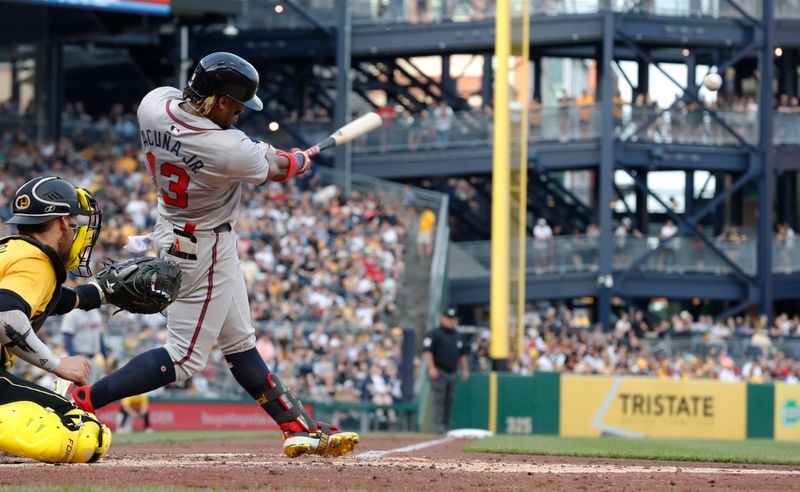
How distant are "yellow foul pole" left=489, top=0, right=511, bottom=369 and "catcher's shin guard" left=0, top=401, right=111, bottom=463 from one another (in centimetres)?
1232

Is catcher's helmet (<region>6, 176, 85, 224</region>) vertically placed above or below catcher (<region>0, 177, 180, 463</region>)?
above

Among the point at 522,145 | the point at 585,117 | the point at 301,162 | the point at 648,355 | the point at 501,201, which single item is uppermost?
the point at 585,117

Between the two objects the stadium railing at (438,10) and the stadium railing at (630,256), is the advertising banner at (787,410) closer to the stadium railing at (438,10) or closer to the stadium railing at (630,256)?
the stadium railing at (630,256)

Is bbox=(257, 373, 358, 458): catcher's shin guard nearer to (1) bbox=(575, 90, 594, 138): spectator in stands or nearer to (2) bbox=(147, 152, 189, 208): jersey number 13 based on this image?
(2) bbox=(147, 152, 189, 208): jersey number 13

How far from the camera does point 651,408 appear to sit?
20.5 meters

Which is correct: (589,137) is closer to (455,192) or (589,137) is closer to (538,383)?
(455,192)

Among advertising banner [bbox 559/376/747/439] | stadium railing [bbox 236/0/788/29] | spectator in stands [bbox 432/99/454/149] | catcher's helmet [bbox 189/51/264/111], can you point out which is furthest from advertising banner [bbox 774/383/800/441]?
catcher's helmet [bbox 189/51/264/111]

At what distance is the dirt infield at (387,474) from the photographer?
622cm

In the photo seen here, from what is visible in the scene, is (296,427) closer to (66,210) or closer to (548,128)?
(66,210)

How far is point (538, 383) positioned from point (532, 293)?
34.0ft

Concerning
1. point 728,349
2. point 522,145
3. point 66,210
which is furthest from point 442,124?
point 66,210

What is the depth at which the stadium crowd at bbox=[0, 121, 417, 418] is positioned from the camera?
19.7m

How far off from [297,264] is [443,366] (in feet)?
21.3

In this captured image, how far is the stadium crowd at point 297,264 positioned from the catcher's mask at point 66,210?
11.3m
